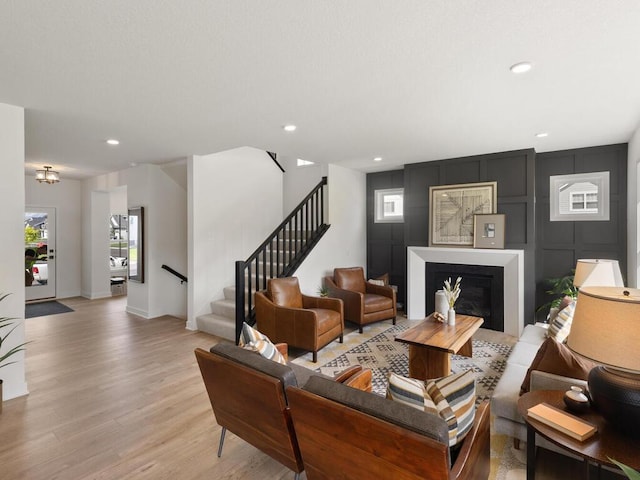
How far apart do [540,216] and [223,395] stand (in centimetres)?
496

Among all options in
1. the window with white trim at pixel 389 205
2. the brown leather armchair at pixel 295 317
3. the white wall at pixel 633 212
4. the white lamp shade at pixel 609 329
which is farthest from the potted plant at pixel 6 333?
the white wall at pixel 633 212

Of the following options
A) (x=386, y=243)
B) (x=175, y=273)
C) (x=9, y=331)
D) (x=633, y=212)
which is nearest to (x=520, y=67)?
(x=633, y=212)

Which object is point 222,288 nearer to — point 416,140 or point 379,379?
point 379,379

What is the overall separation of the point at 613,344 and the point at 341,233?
4794mm

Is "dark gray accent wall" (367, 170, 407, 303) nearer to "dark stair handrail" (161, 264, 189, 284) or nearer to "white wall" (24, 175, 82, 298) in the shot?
"dark stair handrail" (161, 264, 189, 284)

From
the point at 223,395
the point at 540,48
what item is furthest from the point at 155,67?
the point at 540,48

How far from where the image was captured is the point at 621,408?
1.52 meters

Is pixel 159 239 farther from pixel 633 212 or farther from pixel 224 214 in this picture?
pixel 633 212

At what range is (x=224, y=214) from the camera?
5512mm

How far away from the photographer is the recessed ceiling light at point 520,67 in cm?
221

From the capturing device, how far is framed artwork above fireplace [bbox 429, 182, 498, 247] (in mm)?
5039

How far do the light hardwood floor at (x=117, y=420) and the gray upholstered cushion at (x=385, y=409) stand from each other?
3.13 feet

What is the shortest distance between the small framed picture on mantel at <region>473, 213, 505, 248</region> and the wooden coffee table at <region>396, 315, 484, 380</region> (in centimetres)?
191

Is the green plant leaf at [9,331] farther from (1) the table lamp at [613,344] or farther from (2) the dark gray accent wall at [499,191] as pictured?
(2) the dark gray accent wall at [499,191]
